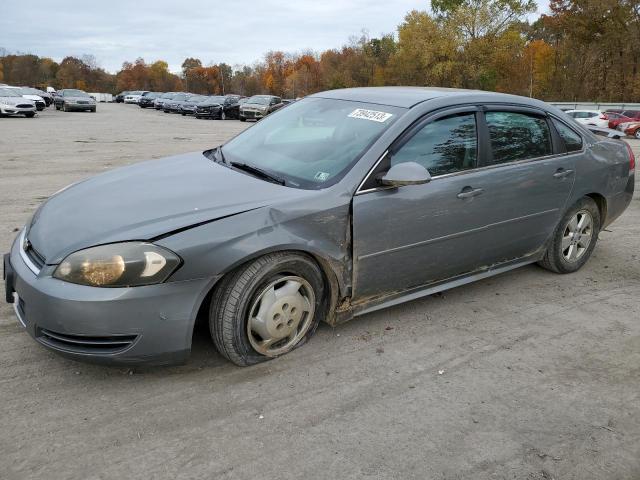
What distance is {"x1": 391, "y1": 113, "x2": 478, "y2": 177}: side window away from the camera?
360 centimetres

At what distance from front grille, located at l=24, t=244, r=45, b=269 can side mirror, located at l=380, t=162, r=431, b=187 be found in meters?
1.97

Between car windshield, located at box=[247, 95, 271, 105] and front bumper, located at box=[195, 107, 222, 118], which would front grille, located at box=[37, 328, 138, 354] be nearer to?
car windshield, located at box=[247, 95, 271, 105]

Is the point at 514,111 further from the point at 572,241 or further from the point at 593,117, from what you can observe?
the point at 593,117

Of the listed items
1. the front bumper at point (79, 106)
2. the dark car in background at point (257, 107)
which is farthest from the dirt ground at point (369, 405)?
the front bumper at point (79, 106)

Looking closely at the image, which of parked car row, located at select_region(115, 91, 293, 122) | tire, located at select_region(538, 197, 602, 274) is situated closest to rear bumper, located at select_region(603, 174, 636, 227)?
tire, located at select_region(538, 197, 602, 274)

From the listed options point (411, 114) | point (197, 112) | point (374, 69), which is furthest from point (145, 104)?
point (411, 114)

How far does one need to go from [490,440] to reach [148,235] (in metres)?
1.95

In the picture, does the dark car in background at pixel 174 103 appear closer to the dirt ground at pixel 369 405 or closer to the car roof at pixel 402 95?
the car roof at pixel 402 95

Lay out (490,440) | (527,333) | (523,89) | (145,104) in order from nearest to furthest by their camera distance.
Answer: (490,440), (527,333), (145,104), (523,89)

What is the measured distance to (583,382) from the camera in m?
3.19

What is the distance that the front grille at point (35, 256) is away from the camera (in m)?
2.89

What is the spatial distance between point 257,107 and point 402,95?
28.2 m

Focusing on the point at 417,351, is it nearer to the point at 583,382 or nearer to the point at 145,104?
the point at 583,382

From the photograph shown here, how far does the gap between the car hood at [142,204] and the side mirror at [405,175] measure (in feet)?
1.71
